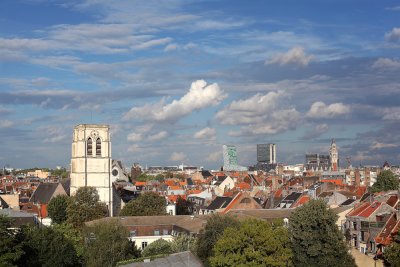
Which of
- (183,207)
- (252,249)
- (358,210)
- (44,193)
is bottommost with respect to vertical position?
(252,249)

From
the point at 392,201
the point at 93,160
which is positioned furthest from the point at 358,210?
the point at 93,160

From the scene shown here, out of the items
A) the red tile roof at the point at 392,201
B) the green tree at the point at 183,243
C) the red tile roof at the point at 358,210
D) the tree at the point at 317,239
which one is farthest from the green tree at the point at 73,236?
the red tile roof at the point at 392,201

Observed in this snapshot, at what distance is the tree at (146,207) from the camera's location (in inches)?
3846

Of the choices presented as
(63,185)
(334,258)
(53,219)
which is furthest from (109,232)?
(63,185)

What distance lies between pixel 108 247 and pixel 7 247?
1513 cm

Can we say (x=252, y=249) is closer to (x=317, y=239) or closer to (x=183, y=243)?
(x=317, y=239)

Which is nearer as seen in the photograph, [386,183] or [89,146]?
[89,146]

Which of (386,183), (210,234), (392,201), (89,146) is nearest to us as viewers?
(210,234)

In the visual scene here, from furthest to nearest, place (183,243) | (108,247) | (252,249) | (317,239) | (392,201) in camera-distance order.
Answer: (392,201), (183,243), (108,247), (317,239), (252,249)

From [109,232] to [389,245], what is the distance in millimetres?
24428

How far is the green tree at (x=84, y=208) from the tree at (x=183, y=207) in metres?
19.6

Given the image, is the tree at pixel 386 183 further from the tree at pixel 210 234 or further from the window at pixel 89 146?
the tree at pixel 210 234

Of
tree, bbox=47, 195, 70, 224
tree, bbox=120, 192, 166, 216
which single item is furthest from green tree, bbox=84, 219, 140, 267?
tree, bbox=47, 195, 70, 224

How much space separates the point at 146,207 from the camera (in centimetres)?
9838
